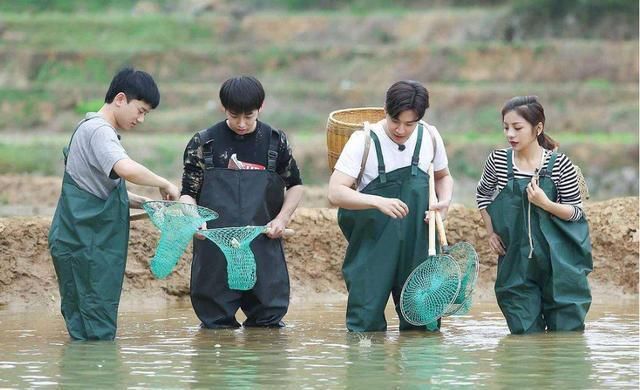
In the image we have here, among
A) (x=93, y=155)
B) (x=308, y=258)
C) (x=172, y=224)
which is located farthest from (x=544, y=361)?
(x=308, y=258)

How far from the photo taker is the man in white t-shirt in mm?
8805

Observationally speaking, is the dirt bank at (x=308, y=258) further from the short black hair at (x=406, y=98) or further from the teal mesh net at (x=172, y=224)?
the short black hair at (x=406, y=98)

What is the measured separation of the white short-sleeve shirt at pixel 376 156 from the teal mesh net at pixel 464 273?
0.59 meters

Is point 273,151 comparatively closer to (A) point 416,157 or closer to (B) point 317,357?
(A) point 416,157

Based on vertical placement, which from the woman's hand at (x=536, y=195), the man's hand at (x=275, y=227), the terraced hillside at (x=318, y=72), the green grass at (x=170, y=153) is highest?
the terraced hillside at (x=318, y=72)

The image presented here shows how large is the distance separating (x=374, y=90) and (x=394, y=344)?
23173 mm

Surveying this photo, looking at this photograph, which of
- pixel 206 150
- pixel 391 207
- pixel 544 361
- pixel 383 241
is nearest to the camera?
pixel 544 361

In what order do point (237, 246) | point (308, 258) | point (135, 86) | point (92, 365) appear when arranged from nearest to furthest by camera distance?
point (92, 365)
point (135, 86)
point (237, 246)
point (308, 258)

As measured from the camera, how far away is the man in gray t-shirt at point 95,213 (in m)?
8.57

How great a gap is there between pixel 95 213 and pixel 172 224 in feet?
1.55

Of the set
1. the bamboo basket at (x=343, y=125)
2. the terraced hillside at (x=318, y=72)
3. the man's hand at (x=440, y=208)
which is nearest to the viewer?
the man's hand at (x=440, y=208)

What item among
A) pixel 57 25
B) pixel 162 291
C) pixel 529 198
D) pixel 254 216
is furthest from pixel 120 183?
pixel 57 25

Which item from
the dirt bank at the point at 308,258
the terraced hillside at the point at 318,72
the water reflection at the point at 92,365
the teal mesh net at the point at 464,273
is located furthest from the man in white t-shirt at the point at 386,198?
the terraced hillside at the point at 318,72

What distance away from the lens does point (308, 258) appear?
1240 centimetres
